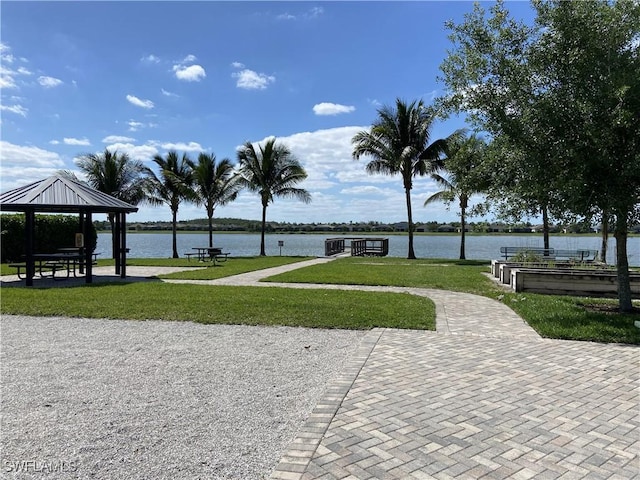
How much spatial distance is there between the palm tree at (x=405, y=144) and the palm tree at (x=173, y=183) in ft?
35.2

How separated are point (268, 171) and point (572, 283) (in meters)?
20.3

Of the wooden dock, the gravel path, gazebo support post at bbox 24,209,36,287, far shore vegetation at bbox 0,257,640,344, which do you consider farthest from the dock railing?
the gravel path

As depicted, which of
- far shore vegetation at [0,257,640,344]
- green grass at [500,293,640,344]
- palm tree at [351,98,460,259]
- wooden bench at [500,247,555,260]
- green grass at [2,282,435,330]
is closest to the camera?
green grass at [500,293,640,344]

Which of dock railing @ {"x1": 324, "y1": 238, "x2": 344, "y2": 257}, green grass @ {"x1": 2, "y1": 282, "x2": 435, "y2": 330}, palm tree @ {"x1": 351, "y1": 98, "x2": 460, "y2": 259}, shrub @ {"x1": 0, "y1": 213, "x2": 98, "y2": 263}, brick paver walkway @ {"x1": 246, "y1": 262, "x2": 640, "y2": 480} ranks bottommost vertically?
brick paver walkway @ {"x1": 246, "y1": 262, "x2": 640, "y2": 480}

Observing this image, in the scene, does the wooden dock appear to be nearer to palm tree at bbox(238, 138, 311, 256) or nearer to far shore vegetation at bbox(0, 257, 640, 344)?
palm tree at bbox(238, 138, 311, 256)

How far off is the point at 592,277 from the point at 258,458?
33.8 feet

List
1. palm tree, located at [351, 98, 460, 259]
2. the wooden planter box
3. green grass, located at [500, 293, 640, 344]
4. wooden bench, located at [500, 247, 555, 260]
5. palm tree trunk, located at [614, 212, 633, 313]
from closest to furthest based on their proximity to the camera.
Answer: green grass, located at [500, 293, 640, 344], palm tree trunk, located at [614, 212, 633, 313], the wooden planter box, wooden bench, located at [500, 247, 555, 260], palm tree, located at [351, 98, 460, 259]

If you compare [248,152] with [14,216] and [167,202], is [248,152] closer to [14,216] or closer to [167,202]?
[167,202]

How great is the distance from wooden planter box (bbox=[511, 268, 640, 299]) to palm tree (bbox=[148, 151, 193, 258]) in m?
20.6

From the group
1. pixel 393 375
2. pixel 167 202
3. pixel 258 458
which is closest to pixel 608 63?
pixel 393 375

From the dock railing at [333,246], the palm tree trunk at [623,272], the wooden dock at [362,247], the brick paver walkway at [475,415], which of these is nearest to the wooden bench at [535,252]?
the palm tree trunk at [623,272]

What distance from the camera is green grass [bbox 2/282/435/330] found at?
7699mm

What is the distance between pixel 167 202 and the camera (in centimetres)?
2828

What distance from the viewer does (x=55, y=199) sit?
42.2ft
